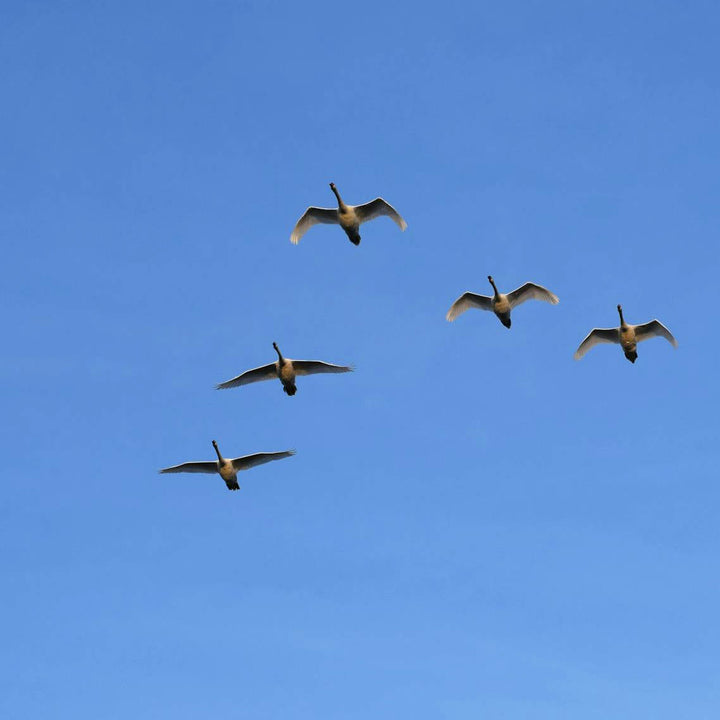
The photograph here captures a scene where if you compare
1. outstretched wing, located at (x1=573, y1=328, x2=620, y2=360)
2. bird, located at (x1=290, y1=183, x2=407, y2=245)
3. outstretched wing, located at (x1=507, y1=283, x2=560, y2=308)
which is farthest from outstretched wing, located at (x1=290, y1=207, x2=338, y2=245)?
outstretched wing, located at (x1=573, y1=328, x2=620, y2=360)

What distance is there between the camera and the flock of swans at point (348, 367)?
216ft

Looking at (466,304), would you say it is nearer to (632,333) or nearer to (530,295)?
(530,295)

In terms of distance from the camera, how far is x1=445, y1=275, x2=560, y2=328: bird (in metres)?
69.9

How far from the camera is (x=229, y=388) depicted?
67062 millimetres

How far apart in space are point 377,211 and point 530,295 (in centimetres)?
1162

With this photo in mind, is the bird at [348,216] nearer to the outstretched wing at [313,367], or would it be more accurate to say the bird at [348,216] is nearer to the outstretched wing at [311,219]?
the outstretched wing at [311,219]

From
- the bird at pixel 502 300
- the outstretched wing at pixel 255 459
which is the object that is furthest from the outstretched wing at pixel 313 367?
the bird at pixel 502 300

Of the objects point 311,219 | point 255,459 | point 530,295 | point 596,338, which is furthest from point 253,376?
point 596,338

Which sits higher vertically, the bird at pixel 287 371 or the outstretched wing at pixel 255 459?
the bird at pixel 287 371

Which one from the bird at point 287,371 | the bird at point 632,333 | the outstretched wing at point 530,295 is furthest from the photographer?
the outstretched wing at point 530,295

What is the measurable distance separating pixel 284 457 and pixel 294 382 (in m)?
4.98

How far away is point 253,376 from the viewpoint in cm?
6631

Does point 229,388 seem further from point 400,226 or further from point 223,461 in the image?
point 400,226

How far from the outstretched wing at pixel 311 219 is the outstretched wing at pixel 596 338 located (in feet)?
60.3
